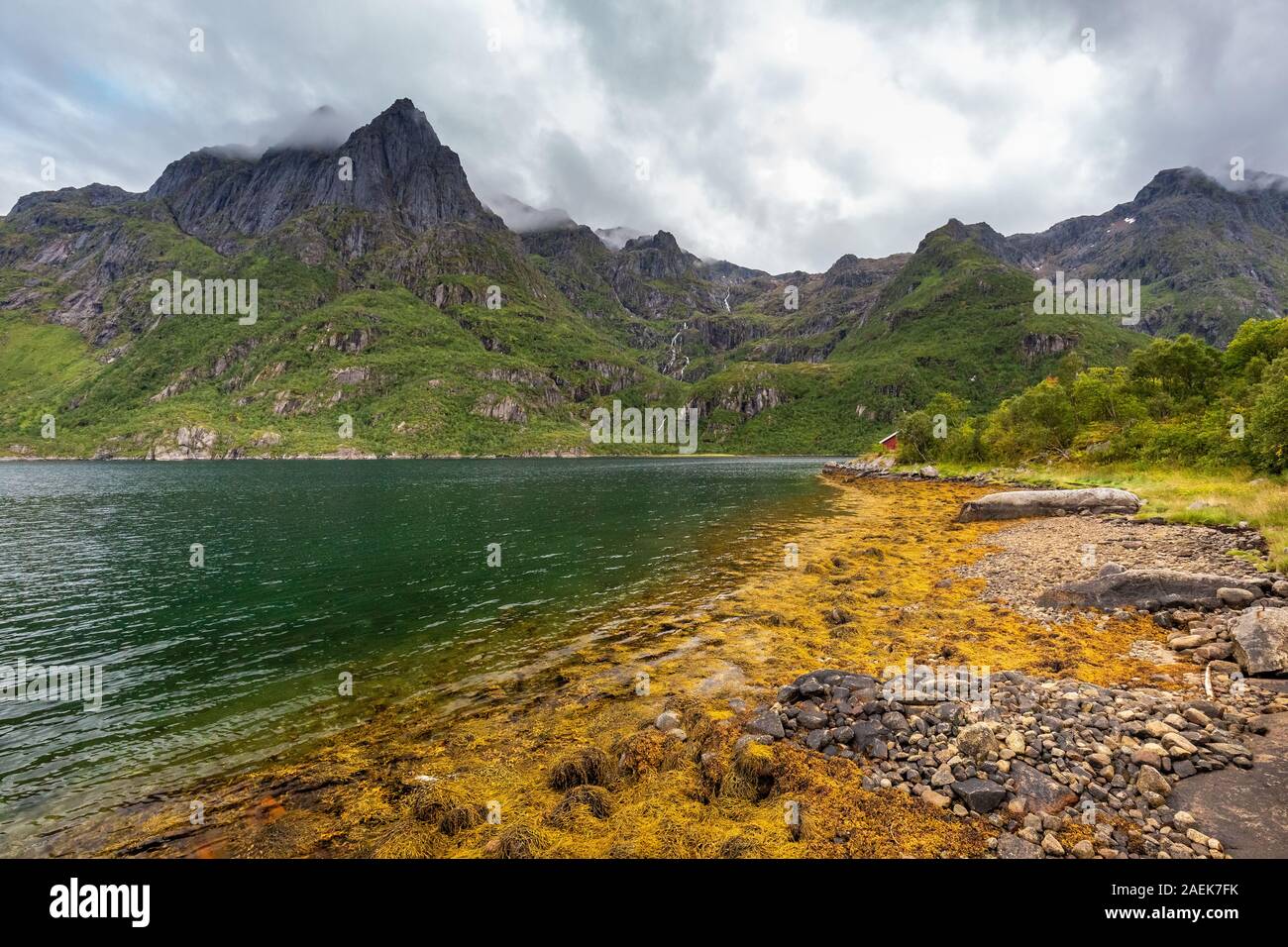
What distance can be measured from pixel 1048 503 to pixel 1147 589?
26.8 m

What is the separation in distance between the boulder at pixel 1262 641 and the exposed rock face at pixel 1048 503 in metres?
29.5

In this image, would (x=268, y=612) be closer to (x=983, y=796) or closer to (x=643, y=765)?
(x=643, y=765)

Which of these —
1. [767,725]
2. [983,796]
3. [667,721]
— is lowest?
[667,721]

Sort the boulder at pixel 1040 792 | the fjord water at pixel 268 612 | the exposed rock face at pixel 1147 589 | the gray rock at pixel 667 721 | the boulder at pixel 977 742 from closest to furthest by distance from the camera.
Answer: the boulder at pixel 1040 792, the boulder at pixel 977 742, the gray rock at pixel 667 721, the fjord water at pixel 268 612, the exposed rock face at pixel 1147 589

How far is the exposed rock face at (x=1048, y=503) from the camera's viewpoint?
121 feet

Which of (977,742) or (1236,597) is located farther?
(1236,597)

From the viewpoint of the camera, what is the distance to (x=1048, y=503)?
40.0m

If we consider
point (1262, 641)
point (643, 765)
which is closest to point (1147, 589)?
point (1262, 641)

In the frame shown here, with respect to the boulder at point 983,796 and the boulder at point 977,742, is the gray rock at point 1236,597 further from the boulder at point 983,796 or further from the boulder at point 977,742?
the boulder at point 983,796

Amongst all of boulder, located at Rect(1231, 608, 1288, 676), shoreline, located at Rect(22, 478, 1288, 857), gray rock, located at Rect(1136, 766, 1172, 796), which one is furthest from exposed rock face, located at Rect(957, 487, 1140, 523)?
gray rock, located at Rect(1136, 766, 1172, 796)

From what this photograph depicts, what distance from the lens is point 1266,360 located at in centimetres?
5522

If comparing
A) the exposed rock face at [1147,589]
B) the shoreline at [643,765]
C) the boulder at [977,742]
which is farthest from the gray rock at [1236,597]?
the boulder at [977,742]

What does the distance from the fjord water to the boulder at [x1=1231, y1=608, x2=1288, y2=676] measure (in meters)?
17.4
